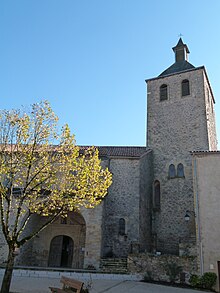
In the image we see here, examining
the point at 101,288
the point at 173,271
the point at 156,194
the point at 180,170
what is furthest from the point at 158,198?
the point at 101,288

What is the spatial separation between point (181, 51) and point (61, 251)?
1993cm

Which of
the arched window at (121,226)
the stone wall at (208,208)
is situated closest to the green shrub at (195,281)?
the stone wall at (208,208)

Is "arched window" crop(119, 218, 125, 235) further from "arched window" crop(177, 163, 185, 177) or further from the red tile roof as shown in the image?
"arched window" crop(177, 163, 185, 177)

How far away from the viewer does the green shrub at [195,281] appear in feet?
42.6

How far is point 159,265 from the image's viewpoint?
14.6 metres

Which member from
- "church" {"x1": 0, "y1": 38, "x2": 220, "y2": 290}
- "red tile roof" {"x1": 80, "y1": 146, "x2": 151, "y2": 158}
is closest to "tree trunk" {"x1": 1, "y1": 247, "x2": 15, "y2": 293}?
"church" {"x1": 0, "y1": 38, "x2": 220, "y2": 290}

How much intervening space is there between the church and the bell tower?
6 cm

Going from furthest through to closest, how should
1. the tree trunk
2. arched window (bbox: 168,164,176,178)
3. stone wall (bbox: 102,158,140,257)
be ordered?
arched window (bbox: 168,164,176,178)
stone wall (bbox: 102,158,140,257)
the tree trunk

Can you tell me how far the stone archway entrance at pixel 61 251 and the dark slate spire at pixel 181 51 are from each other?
18275 millimetres

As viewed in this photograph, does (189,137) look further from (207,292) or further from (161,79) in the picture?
(207,292)

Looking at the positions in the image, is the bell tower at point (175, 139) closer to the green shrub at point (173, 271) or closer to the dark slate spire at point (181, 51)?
the dark slate spire at point (181, 51)

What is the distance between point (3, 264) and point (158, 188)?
38.3ft

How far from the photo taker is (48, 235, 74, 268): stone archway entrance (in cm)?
1883

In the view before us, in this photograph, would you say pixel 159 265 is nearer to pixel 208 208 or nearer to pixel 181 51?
pixel 208 208
